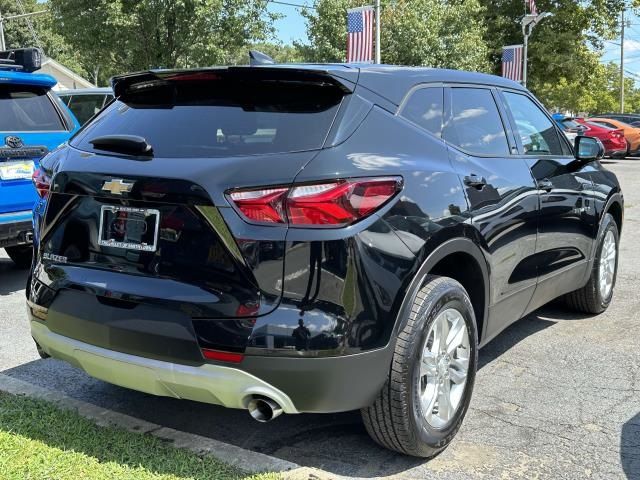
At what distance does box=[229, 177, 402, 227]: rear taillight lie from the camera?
247 cm

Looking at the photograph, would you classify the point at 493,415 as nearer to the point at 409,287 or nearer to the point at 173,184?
the point at 409,287

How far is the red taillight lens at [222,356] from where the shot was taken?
250cm

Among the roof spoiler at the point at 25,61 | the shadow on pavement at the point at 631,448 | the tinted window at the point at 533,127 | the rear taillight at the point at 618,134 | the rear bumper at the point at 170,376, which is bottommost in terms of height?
the shadow on pavement at the point at 631,448

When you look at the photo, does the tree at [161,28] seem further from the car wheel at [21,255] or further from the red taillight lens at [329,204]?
the red taillight lens at [329,204]

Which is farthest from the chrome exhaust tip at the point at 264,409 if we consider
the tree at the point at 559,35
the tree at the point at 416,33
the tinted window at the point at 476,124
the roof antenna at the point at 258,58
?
the tree at the point at 559,35

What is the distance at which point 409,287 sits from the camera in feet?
8.85

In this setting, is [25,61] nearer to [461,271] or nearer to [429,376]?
[461,271]

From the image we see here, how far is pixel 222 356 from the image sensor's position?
8.27 ft

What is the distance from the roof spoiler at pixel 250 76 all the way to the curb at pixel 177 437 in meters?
1.61

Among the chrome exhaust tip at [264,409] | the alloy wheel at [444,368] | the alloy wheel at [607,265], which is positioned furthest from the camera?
the alloy wheel at [607,265]

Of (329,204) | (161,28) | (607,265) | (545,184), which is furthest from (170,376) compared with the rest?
(161,28)

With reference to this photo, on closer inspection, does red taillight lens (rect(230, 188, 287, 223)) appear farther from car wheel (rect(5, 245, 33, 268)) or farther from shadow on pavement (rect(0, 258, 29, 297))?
car wheel (rect(5, 245, 33, 268))

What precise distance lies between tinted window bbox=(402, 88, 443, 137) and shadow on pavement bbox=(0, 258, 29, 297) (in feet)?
14.3

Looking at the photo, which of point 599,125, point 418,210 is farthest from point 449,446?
point 599,125
